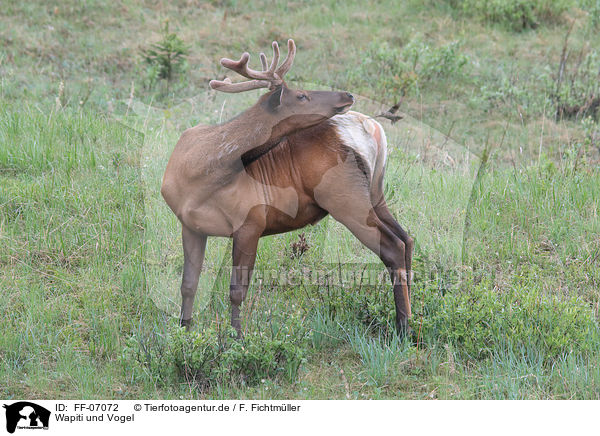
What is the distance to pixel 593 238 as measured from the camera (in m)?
6.50

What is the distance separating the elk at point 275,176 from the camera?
15.7 feet

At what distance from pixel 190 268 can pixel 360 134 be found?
1.57 m

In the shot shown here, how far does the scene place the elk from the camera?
479 cm

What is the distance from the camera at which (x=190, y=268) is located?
5219 millimetres

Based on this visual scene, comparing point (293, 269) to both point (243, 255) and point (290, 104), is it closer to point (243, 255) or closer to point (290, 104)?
point (243, 255)

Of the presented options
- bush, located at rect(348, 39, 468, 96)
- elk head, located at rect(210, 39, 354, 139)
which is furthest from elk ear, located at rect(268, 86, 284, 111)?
bush, located at rect(348, 39, 468, 96)

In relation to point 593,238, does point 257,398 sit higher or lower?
lower

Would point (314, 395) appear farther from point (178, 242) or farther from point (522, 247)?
point (522, 247)

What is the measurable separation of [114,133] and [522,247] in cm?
452
